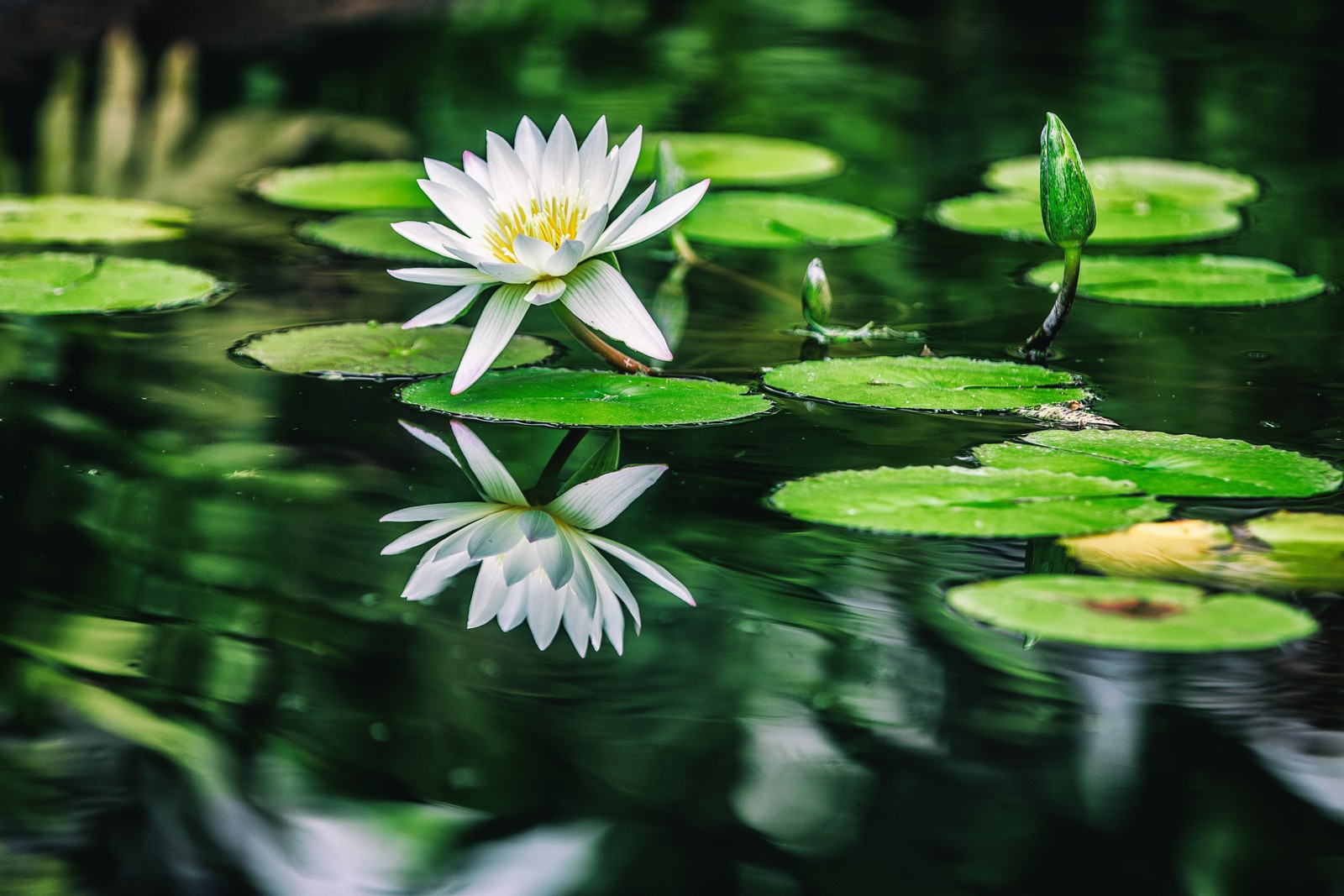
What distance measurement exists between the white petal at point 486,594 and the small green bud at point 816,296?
711 mm

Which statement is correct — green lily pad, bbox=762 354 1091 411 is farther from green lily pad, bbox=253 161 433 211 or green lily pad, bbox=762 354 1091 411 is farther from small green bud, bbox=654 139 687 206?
green lily pad, bbox=253 161 433 211

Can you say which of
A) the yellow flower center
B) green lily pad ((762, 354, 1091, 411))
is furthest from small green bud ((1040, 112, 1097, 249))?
the yellow flower center

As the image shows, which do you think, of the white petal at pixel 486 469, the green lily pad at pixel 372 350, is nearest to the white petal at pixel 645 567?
the white petal at pixel 486 469

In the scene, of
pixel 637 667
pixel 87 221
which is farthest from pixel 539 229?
pixel 87 221

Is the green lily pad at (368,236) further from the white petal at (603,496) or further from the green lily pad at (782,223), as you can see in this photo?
the white petal at (603,496)

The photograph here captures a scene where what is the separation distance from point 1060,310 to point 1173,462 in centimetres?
37

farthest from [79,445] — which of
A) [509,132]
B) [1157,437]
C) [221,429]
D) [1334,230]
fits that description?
[1334,230]

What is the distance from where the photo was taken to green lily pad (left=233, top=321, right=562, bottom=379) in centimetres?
152

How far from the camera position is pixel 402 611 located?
1.00 metres

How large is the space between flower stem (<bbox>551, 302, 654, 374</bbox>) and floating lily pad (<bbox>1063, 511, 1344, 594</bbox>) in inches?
22.9

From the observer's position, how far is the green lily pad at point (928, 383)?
138cm

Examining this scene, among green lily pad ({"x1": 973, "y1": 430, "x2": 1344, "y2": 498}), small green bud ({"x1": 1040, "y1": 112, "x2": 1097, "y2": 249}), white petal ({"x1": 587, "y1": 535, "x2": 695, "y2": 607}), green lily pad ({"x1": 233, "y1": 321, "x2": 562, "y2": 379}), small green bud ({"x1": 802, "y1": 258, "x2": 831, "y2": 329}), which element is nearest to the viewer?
white petal ({"x1": 587, "y1": 535, "x2": 695, "y2": 607})

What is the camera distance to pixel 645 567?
1.07 meters

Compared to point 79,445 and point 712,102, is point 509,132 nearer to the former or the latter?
point 712,102
